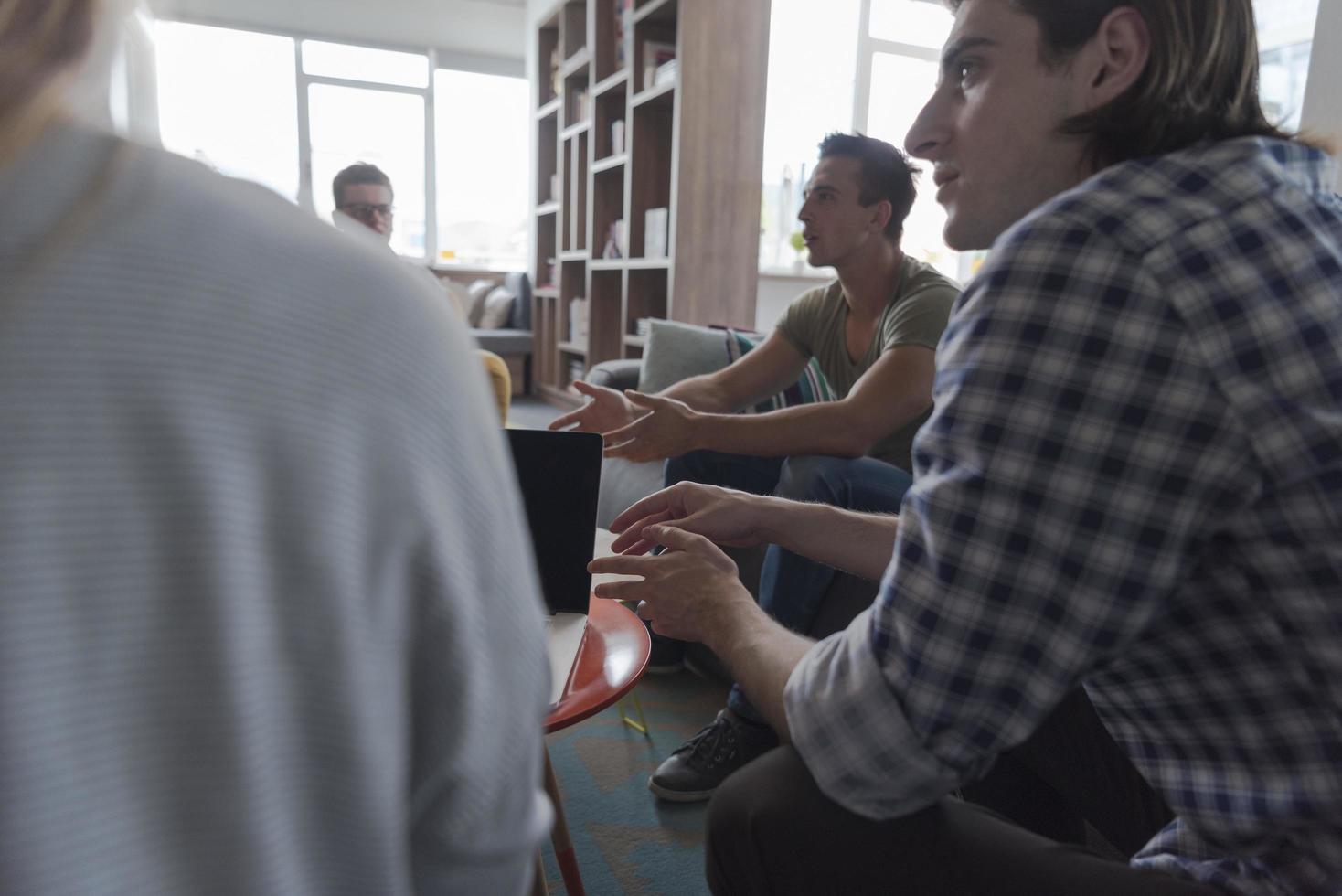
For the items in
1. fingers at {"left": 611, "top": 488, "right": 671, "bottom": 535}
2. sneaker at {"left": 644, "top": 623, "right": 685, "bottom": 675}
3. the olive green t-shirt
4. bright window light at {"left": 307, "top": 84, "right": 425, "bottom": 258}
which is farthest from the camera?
bright window light at {"left": 307, "top": 84, "right": 425, "bottom": 258}

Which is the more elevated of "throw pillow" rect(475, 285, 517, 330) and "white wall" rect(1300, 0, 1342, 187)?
"white wall" rect(1300, 0, 1342, 187)

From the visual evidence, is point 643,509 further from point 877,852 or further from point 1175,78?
point 1175,78

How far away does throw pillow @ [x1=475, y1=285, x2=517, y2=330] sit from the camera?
6.75 meters

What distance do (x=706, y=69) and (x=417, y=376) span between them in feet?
11.7

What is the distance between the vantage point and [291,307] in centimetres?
31

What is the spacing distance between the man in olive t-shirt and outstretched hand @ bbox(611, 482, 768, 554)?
1.40 ft

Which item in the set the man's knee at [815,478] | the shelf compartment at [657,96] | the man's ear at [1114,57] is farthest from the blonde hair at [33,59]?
the shelf compartment at [657,96]

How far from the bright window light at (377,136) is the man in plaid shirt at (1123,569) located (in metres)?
7.03

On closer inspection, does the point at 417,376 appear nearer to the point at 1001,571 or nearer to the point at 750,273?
the point at 1001,571

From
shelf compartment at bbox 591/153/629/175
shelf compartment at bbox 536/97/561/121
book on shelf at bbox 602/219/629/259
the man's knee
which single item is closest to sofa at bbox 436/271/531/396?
shelf compartment at bbox 536/97/561/121

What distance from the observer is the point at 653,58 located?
4031mm

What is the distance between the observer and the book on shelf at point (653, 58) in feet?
13.2

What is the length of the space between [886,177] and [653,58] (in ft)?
7.31

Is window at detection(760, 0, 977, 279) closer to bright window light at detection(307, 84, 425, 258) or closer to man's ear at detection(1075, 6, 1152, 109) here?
bright window light at detection(307, 84, 425, 258)
